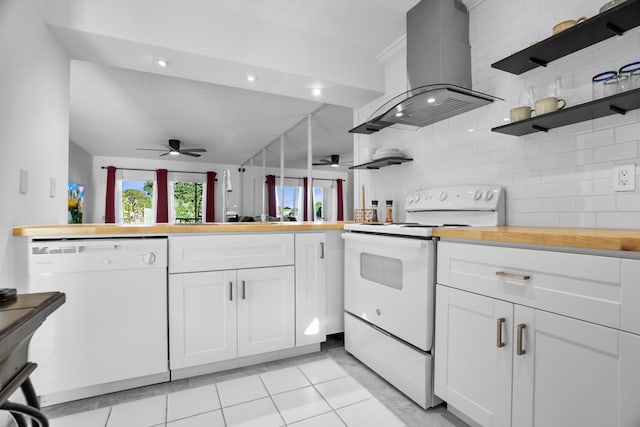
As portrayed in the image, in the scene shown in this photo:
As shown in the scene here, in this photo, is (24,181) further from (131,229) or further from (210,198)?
(210,198)

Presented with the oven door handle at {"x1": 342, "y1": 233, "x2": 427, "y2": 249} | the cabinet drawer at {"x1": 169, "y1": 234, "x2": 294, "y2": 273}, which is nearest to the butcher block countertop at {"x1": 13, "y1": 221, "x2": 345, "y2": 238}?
the cabinet drawer at {"x1": 169, "y1": 234, "x2": 294, "y2": 273}

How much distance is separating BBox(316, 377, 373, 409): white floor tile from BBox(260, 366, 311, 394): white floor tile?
0.42ft

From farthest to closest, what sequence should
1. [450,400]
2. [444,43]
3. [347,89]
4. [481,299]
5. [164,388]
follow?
[347,89] < [444,43] < [164,388] < [450,400] < [481,299]

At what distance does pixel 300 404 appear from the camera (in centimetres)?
164

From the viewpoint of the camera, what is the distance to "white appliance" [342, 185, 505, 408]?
1.53m

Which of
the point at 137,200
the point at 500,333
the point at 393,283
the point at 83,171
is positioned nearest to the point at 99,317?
the point at 393,283

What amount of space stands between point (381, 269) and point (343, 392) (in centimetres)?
72

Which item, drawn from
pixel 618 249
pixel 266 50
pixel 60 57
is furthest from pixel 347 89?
pixel 618 249

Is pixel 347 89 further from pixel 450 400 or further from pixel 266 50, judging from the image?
pixel 450 400

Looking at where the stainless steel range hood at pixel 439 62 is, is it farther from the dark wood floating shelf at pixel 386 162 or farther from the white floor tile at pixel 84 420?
the white floor tile at pixel 84 420

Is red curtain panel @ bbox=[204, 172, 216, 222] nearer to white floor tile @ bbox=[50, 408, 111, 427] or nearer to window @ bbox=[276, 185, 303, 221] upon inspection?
window @ bbox=[276, 185, 303, 221]

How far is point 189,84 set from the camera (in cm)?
328

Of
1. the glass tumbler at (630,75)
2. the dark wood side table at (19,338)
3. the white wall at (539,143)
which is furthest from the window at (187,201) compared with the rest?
the glass tumbler at (630,75)

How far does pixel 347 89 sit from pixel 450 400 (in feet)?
7.46
